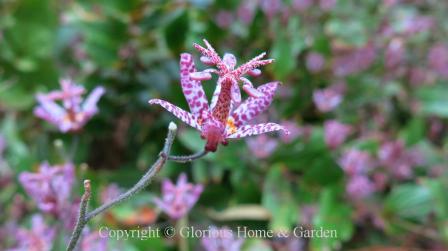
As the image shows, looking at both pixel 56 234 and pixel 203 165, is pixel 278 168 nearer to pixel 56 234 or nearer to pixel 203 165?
pixel 203 165

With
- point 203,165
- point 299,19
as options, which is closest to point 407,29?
point 299,19

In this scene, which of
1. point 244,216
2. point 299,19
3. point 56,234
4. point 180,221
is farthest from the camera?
point 299,19

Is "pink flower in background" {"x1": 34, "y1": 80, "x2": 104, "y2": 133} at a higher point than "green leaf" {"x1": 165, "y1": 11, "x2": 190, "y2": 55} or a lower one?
lower

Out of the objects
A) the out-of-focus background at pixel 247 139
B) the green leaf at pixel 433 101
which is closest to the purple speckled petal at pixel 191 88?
the out-of-focus background at pixel 247 139

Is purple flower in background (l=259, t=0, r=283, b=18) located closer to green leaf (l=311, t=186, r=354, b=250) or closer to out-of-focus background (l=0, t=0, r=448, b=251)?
out-of-focus background (l=0, t=0, r=448, b=251)

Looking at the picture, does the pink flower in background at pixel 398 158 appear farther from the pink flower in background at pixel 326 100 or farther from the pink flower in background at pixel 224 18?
the pink flower in background at pixel 224 18

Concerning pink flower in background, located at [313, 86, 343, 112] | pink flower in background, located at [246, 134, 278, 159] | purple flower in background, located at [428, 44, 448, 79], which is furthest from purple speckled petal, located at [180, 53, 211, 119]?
purple flower in background, located at [428, 44, 448, 79]
